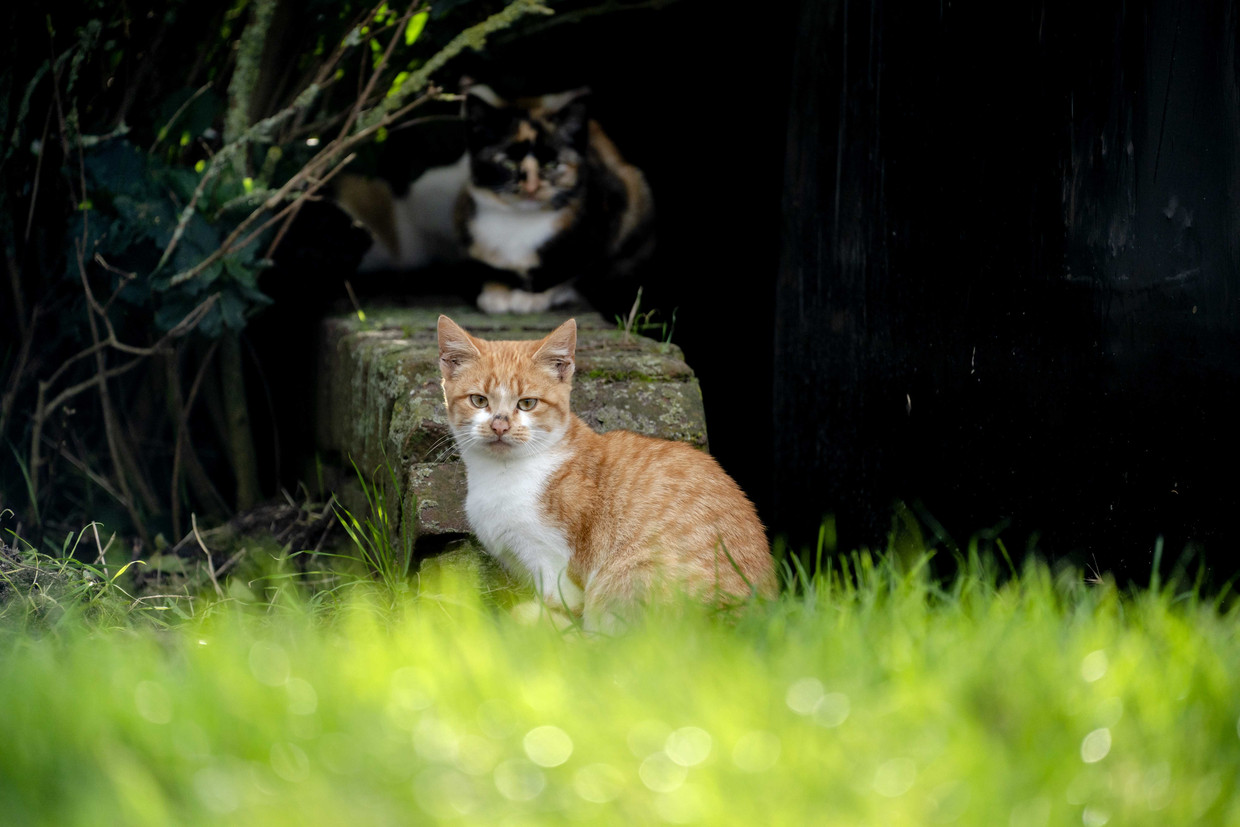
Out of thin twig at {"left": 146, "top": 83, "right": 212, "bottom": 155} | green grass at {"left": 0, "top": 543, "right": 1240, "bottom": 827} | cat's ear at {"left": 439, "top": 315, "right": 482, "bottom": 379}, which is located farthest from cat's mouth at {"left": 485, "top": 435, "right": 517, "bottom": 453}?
thin twig at {"left": 146, "top": 83, "right": 212, "bottom": 155}

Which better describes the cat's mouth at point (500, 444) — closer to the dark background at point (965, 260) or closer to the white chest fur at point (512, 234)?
the dark background at point (965, 260)

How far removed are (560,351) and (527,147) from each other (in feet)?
4.51

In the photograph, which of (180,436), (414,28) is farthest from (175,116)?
(180,436)

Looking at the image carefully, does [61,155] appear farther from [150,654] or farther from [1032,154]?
[1032,154]

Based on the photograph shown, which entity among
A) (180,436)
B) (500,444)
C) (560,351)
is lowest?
(180,436)

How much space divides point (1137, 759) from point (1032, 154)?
5.22ft

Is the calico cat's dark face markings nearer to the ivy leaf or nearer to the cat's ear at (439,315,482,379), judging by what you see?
the ivy leaf

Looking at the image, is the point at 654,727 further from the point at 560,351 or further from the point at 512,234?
the point at 512,234

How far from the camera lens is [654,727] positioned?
1.49 meters

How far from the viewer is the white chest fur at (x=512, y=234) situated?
3.93 meters

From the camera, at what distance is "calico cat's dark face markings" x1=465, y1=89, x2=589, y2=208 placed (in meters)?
3.83

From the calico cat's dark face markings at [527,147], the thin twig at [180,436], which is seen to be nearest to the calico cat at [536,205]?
the calico cat's dark face markings at [527,147]

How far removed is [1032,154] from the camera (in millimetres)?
2568

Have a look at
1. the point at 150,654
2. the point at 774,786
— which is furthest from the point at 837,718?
the point at 150,654
